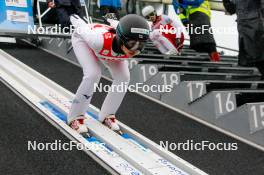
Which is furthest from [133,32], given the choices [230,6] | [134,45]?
[230,6]

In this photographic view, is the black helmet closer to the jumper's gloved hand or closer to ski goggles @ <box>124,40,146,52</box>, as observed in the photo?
ski goggles @ <box>124,40,146,52</box>

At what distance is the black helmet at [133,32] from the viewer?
3.14m

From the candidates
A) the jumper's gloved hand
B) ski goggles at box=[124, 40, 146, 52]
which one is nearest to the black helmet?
ski goggles at box=[124, 40, 146, 52]

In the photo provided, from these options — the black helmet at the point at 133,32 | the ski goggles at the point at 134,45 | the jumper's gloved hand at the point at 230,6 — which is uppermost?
the jumper's gloved hand at the point at 230,6

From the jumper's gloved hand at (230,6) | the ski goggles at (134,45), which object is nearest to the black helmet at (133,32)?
the ski goggles at (134,45)

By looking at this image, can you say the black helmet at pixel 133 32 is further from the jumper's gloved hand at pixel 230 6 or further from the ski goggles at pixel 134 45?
the jumper's gloved hand at pixel 230 6

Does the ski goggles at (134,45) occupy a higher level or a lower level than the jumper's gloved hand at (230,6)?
lower

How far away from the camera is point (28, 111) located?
4137mm

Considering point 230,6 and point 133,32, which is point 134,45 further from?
point 230,6

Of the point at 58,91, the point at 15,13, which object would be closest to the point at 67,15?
the point at 15,13

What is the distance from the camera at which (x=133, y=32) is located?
3131 mm

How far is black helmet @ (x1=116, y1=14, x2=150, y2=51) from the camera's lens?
314 centimetres

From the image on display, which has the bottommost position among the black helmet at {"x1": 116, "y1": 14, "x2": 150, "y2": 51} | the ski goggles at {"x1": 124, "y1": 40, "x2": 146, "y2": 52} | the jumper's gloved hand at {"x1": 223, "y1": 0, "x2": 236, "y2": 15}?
the ski goggles at {"x1": 124, "y1": 40, "x2": 146, "y2": 52}

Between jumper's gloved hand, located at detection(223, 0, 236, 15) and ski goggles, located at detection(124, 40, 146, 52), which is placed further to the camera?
jumper's gloved hand, located at detection(223, 0, 236, 15)
